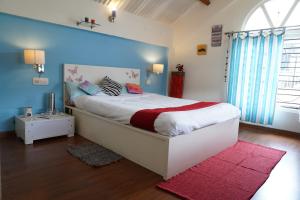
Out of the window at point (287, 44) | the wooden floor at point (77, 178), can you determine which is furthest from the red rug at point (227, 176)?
the window at point (287, 44)

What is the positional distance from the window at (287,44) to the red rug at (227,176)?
1.52m

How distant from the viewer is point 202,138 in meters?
2.49

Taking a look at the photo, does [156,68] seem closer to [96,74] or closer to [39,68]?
[96,74]

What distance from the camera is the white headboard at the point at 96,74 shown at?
3.74m

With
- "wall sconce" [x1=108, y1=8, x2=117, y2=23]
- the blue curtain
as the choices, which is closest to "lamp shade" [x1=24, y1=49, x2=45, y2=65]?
"wall sconce" [x1=108, y1=8, x2=117, y2=23]

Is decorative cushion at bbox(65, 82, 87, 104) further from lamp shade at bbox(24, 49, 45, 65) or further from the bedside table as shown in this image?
lamp shade at bbox(24, 49, 45, 65)

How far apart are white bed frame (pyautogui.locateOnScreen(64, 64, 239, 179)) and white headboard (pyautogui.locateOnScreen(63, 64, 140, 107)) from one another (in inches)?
24.0

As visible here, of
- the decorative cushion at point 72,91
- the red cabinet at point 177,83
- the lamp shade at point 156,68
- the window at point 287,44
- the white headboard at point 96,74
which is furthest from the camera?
the red cabinet at point 177,83

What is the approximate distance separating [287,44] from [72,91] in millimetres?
4056

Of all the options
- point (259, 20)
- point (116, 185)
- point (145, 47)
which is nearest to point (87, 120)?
point (116, 185)

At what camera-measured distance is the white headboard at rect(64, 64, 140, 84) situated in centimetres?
374

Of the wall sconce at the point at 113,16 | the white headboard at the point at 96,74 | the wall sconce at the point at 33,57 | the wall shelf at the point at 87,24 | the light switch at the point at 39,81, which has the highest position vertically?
the wall sconce at the point at 113,16

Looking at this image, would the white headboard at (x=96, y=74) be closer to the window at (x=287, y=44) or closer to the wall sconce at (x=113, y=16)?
the wall sconce at (x=113, y=16)

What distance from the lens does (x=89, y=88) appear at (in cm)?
364
